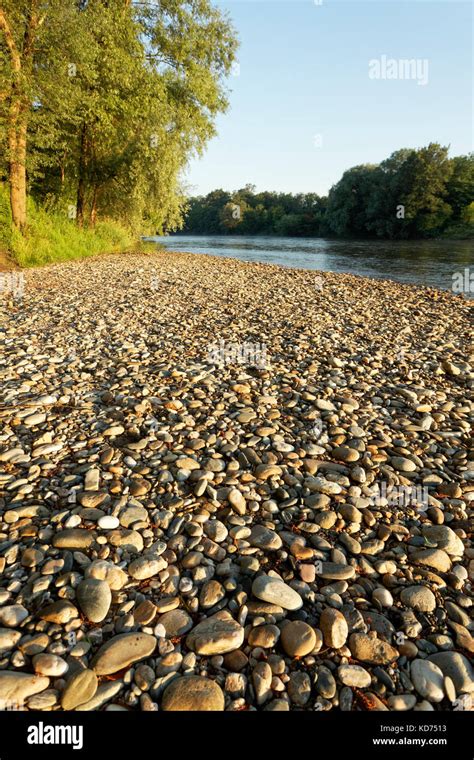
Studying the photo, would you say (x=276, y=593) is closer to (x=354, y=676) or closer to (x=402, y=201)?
(x=354, y=676)

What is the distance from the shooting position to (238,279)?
583 inches

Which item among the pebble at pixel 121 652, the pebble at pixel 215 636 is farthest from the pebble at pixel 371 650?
the pebble at pixel 121 652

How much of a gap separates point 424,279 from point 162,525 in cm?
1772

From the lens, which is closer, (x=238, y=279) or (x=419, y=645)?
(x=419, y=645)

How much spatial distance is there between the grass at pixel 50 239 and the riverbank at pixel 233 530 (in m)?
9.81

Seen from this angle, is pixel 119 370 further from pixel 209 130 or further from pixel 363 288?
pixel 209 130

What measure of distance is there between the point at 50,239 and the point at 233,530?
17132 millimetres

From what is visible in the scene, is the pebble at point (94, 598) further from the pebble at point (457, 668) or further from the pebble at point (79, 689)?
the pebble at point (457, 668)

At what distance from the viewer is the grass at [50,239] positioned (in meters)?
14.0

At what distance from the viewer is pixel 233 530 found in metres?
2.74

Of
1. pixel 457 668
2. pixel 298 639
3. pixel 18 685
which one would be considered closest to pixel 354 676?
pixel 298 639

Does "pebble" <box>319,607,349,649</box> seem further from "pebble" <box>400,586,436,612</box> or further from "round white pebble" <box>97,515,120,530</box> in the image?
"round white pebble" <box>97,515,120,530</box>

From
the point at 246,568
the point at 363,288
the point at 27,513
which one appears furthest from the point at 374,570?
the point at 363,288
